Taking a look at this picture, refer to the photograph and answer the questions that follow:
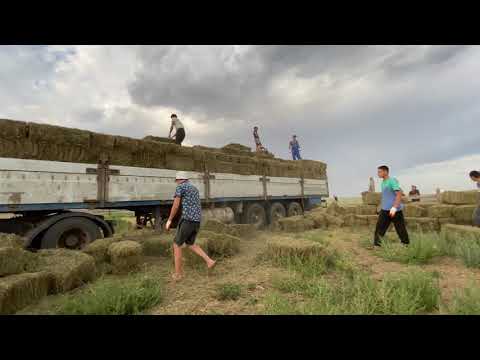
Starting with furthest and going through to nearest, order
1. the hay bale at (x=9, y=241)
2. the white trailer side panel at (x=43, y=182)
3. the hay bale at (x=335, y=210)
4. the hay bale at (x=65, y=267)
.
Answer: the hay bale at (x=335, y=210) < the white trailer side panel at (x=43, y=182) < the hay bale at (x=9, y=241) < the hay bale at (x=65, y=267)

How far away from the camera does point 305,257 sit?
14.3ft

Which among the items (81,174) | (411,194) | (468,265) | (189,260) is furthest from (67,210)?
(411,194)

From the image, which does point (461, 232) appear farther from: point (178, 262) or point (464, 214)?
point (178, 262)

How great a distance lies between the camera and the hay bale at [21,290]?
2.75 metres

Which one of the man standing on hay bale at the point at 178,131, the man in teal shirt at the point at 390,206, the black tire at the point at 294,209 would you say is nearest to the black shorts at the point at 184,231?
the man in teal shirt at the point at 390,206

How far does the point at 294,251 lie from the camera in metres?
4.43

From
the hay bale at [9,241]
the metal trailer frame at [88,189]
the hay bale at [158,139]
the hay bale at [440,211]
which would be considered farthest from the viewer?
the hay bale at [440,211]

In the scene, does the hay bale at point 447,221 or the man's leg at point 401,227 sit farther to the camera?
the hay bale at point 447,221

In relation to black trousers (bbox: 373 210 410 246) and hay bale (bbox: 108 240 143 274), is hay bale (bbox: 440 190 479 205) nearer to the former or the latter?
black trousers (bbox: 373 210 410 246)

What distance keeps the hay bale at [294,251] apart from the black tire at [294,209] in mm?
7045

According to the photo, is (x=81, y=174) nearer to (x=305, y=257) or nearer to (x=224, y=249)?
(x=224, y=249)

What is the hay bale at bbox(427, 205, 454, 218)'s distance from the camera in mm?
Result: 8086

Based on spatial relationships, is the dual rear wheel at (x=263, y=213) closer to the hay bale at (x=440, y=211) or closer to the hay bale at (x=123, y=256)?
the hay bale at (x=440, y=211)

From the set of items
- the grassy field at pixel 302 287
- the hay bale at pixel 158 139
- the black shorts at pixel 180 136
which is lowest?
the grassy field at pixel 302 287
